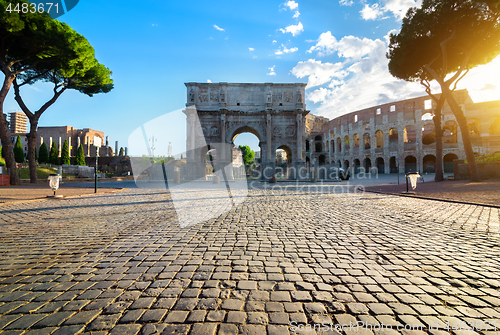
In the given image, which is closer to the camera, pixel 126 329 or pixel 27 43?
pixel 126 329

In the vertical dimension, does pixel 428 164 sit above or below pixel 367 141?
below

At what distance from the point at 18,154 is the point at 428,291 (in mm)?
55541

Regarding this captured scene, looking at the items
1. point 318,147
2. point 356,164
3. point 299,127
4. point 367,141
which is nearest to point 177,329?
point 299,127

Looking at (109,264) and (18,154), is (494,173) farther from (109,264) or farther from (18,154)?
(18,154)

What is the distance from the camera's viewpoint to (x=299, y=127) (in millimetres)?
29250

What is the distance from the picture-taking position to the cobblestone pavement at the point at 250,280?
1.64 metres

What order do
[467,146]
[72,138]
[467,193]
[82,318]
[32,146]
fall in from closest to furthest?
[82,318], [467,193], [467,146], [32,146], [72,138]

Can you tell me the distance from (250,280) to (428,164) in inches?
1923

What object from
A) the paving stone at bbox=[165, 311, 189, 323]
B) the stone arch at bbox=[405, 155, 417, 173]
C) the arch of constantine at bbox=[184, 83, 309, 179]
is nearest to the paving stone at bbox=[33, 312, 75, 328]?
the paving stone at bbox=[165, 311, 189, 323]

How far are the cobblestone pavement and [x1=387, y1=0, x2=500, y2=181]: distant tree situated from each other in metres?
16.2

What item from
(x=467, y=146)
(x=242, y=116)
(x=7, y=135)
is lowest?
(x=467, y=146)

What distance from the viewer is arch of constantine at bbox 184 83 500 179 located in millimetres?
28797

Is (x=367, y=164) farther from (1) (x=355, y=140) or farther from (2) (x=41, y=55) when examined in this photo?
(2) (x=41, y=55)

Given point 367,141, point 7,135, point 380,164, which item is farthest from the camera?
point 367,141
